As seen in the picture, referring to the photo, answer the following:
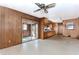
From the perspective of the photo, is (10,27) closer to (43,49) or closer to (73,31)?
(43,49)

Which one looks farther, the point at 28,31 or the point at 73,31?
the point at 73,31

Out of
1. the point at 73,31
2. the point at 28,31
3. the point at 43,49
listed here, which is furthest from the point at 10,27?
the point at 73,31

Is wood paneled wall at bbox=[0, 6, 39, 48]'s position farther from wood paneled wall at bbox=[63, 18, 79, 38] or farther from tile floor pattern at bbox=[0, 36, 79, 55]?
wood paneled wall at bbox=[63, 18, 79, 38]

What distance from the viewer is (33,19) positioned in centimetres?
980

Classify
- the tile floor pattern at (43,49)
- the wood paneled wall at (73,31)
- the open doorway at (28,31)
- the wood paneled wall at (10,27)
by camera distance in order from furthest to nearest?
the wood paneled wall at (73,31), the open doorway at (28,31), the wood paneled wall at (10,27), the tile floor pattern at (43,49)

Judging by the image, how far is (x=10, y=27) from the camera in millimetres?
6523

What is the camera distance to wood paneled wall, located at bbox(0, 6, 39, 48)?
585 centimetres

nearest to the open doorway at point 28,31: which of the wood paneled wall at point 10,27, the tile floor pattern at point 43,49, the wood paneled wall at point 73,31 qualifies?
the wood paneled wall at point 10,27

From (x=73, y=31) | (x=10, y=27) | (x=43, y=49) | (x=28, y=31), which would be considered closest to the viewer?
(x=43, y=49)

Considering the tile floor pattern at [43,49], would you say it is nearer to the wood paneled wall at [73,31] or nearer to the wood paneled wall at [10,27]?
the wood paneled wall at [10,27]

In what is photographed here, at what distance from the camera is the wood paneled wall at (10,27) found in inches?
230

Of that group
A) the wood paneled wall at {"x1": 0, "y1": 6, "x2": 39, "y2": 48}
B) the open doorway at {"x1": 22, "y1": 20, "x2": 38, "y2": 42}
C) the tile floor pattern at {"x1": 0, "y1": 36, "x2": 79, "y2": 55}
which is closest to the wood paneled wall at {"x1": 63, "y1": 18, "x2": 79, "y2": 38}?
the open doorway at {"x1": 22, "y1": 20, "x2": 38, "y2": 42}

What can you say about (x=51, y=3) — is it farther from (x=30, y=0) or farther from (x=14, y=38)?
(x=14, y=38)
